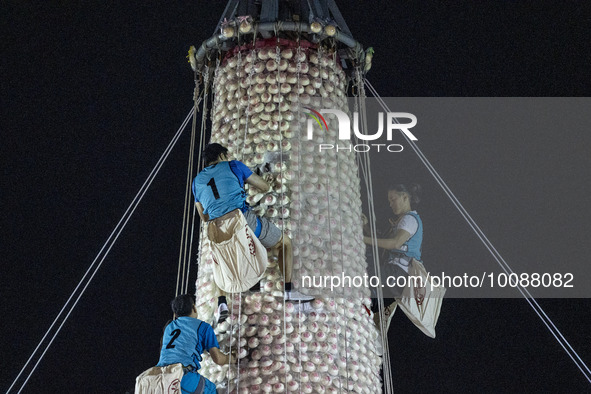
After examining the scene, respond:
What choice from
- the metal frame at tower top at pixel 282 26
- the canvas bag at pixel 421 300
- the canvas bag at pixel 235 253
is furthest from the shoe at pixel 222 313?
the metal frame at tower top at pixel 282 26

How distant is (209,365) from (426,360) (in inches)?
323

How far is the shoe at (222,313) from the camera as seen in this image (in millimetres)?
8688

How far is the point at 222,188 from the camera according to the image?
835cm

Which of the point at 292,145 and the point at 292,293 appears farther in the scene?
the point at 292,145

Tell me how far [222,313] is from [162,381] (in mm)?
1195

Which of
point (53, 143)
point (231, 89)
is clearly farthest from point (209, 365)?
point (53, 143)

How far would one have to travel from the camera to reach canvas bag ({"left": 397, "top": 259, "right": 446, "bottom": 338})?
10039 millimetres

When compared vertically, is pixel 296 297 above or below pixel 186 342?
above

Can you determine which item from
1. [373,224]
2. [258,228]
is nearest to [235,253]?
[258,228]

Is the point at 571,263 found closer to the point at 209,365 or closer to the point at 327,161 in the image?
the point at 327,161

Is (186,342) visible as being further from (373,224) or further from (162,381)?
(373,224)

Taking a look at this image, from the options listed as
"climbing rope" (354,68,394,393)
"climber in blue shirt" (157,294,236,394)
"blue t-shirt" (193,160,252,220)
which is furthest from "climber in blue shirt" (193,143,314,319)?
"climbing rope" (354,68,394,393)

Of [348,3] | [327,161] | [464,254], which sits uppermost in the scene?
[348,3]

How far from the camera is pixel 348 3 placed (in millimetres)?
16594
